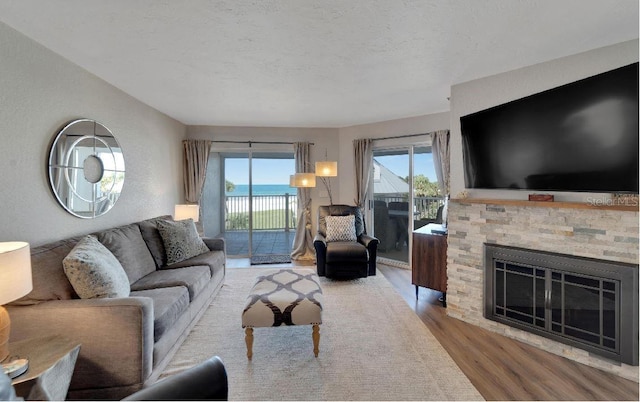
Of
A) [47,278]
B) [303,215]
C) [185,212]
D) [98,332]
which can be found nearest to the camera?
[98,332]

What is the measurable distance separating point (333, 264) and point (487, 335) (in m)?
1.90

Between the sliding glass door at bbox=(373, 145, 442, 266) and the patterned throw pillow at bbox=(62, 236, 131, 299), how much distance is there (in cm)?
389

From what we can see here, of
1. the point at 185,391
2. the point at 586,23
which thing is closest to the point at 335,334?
the point at 185,391

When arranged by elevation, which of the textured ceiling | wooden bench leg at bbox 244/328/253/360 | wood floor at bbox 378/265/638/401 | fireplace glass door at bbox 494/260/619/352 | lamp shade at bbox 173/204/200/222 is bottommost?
wood floor at bbox 378/265/638/401

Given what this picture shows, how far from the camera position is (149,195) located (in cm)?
375

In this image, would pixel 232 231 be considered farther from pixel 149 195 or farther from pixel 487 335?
pixel 487 335

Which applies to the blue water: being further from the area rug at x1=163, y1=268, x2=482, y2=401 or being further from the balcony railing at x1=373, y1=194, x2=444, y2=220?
the area rug at x1=163, y1=268, x2=482, y2=401

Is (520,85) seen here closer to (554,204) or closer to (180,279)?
(554,204)

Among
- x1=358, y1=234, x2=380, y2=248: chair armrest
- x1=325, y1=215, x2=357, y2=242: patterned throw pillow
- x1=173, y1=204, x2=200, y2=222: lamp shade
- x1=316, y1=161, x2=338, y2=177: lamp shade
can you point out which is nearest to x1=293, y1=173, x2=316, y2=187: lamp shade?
x1=316, y1=161, x2=338, y2=177: lamp shade

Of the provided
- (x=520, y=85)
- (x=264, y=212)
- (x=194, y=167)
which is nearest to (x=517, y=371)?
(x=520, y=85)

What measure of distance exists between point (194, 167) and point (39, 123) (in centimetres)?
270

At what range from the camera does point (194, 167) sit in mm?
4848

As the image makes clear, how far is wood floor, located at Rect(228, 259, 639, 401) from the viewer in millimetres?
1843

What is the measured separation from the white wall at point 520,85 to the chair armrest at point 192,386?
2.83 m
